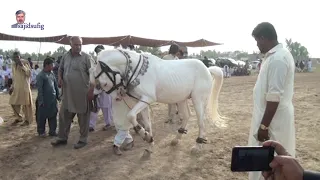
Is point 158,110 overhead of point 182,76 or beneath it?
beneath

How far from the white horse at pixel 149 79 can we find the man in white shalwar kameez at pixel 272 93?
210 cm

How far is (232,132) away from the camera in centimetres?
663

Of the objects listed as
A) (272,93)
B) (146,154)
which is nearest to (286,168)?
(272,93)

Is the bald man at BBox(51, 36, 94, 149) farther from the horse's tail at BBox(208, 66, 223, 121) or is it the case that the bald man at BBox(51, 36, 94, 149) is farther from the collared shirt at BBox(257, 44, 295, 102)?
the collared shirt at BBox(257, 44, 295, 102)

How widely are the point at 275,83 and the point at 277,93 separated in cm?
9

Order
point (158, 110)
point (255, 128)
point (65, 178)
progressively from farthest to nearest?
point (158, 110), point (65, 178), point (255, 128)

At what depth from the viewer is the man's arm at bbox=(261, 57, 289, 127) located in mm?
2729

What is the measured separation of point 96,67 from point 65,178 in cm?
164

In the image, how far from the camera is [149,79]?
4848 mm

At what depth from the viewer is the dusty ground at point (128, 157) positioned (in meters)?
4.36

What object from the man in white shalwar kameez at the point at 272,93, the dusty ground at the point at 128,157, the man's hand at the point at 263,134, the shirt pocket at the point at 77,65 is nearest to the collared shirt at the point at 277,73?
the man in white shalwar kameez at the point at 272,93

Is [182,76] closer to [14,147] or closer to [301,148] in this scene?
[301,148]

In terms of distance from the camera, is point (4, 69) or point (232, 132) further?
point (4, 69)

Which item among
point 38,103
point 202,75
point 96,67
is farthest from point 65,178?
point 202,75
